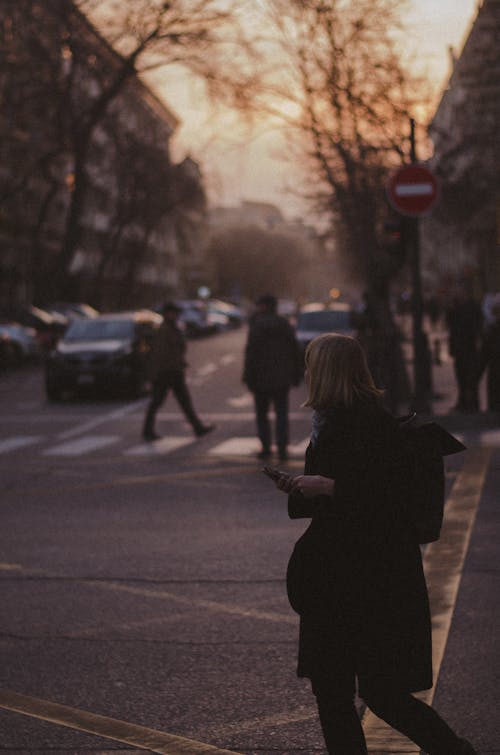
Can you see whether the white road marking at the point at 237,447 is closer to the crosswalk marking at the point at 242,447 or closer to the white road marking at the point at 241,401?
the crosswalk marking at the point at 242,447

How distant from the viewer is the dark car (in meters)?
27.4

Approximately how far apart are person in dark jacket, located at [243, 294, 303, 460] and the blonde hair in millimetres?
11125

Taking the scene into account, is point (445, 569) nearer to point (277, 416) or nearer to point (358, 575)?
point (358, 575)

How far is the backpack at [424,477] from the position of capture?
409 centimetres

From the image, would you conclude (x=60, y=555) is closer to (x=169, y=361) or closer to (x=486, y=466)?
(x=486, y=466)

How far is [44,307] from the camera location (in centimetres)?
5194

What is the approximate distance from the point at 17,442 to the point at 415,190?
602 cm

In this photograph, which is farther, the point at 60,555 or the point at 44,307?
the point at 44,307

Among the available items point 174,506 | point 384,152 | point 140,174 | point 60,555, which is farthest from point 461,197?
point 60,555

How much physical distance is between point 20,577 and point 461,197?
1227 inches

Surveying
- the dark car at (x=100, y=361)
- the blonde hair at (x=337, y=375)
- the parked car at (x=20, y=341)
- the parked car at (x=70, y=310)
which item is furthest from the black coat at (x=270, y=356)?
the parked car at (x=70, y=310)

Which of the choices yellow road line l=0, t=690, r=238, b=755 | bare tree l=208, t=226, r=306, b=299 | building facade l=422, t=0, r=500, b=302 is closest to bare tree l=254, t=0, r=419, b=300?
building facade l=422, t=0, r=500, b=302

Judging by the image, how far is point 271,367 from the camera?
609 inches

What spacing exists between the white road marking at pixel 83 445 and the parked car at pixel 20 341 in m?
20.3
